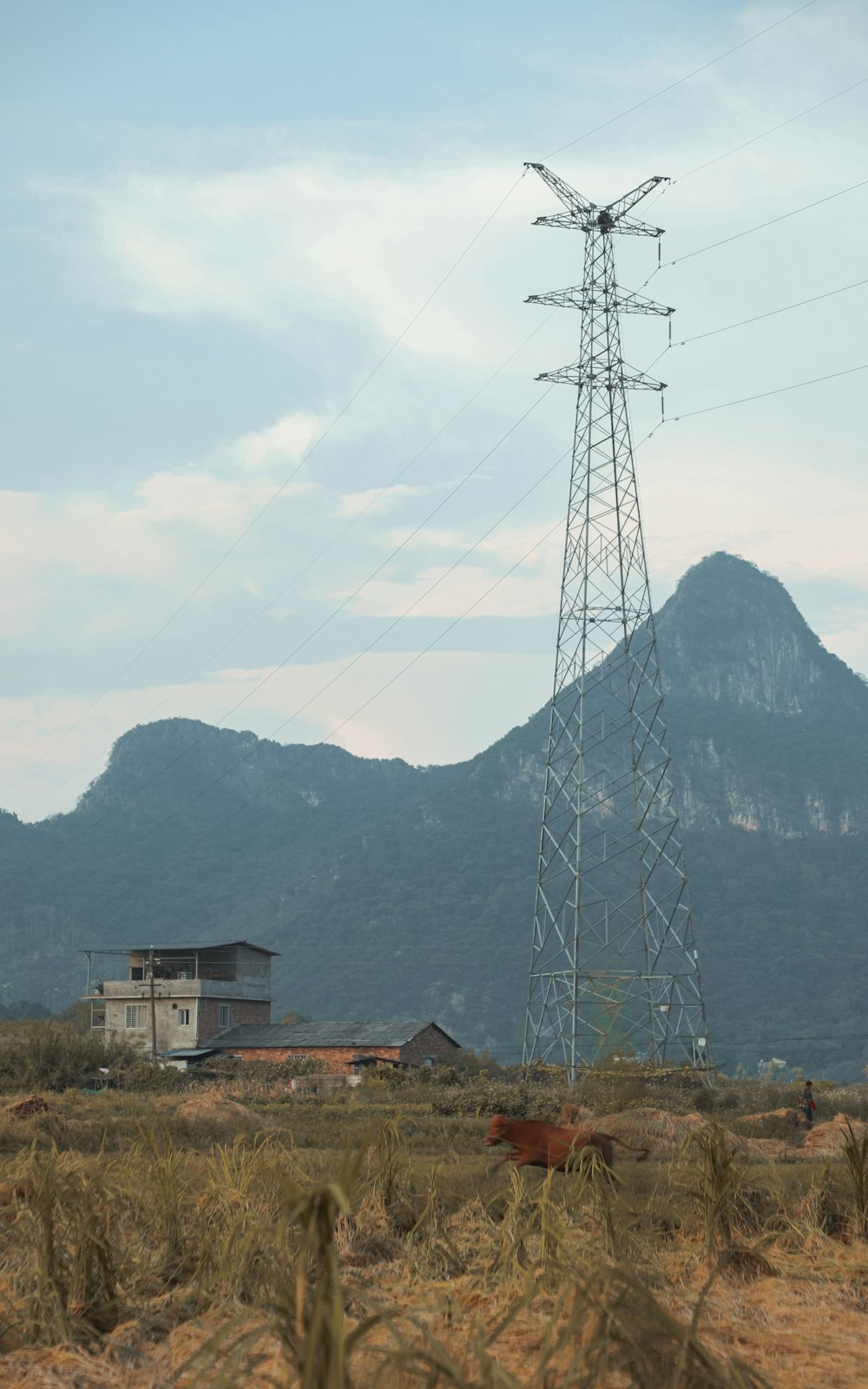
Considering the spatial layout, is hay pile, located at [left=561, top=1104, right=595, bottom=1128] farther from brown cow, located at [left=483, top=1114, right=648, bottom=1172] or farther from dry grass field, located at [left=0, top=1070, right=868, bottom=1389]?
brown cow, located at [left=483, top=1114, right=648, bottom=1172]

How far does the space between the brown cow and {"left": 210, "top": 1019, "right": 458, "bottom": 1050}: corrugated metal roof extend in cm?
5234

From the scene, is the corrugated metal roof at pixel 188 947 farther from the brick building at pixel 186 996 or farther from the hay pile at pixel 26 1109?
the hay pile at pixel 26 1109

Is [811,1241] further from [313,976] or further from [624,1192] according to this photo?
[313,976]

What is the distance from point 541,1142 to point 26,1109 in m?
19.7

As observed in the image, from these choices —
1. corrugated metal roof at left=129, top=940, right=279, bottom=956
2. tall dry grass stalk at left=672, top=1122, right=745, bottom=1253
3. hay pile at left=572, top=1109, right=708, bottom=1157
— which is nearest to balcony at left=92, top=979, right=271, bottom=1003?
corrugated metal roof at left=129, top=940, right=279, bottom=956

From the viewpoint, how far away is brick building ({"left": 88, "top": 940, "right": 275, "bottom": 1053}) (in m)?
73.4

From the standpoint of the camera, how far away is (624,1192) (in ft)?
45.6

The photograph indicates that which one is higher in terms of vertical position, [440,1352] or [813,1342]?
[440,1352]

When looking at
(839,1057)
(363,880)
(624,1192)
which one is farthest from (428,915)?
(624,1192)

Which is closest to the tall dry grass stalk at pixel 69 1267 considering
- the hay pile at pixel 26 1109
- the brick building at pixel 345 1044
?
the hay pile at pixel 26 1109

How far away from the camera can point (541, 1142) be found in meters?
13.5

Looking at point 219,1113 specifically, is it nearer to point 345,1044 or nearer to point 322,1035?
point 345,1044

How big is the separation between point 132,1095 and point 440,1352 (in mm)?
39631

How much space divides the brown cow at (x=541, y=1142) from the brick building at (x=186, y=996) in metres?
58.6
